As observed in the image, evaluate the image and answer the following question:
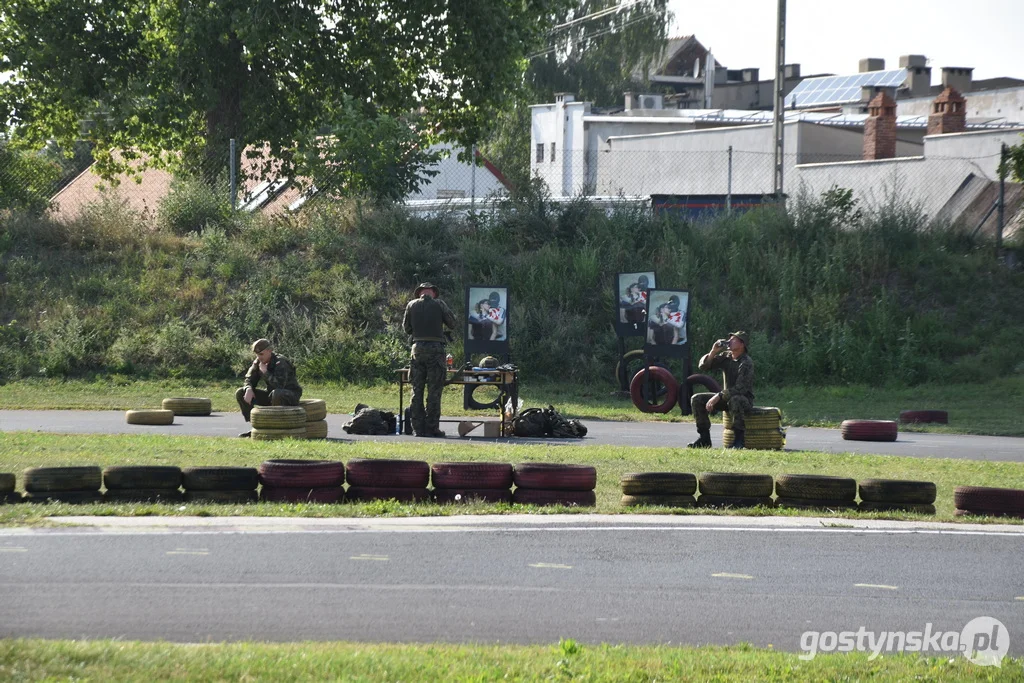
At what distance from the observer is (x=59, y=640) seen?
6.90 m

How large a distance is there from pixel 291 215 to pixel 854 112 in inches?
1324

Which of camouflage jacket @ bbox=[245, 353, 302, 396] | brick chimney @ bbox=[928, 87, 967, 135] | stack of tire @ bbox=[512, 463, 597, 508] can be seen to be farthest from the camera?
brick chimney @ bbox=[928, 87, 967, 135]

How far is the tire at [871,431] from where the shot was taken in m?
18.2

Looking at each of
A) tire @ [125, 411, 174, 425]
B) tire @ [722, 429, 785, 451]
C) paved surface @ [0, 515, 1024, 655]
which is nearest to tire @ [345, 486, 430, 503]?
paved surface @ [0, 515, 1024, 655]

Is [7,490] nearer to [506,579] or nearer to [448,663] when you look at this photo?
[506,579]

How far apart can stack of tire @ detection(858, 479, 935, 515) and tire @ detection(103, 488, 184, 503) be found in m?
6.32

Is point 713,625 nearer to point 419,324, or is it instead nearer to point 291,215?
point 419,324

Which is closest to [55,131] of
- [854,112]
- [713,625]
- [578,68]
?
[713,625]

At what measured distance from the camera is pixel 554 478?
11.5m

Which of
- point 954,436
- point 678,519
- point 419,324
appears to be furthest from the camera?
point 954,436

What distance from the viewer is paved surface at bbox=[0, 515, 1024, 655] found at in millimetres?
7676

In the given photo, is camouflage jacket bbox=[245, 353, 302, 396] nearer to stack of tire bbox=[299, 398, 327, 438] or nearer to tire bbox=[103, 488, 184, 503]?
stack of tire bbox=[299, 398, 327, 438]

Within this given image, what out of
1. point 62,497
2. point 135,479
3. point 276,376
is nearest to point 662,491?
point 135,479

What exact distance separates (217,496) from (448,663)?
Result: 16.3 ft
